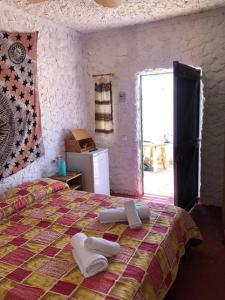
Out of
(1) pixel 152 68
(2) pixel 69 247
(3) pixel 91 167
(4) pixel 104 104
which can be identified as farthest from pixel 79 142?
(2) pixel 69 247

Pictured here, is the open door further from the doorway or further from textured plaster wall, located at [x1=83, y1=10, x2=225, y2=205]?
the doorway

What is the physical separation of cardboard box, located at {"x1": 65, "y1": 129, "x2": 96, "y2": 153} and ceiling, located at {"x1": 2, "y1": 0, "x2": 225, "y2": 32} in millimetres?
1504

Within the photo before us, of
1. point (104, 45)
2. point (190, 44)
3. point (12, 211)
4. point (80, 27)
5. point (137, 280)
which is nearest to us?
point (137, 280)

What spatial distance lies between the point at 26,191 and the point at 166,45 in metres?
2.61

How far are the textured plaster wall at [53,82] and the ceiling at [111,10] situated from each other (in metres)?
0.15

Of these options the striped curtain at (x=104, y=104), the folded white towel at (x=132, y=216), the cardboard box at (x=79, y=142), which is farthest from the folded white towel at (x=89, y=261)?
the striped curtain at (x=104, y=104)

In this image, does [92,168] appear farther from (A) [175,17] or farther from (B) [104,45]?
(A) [175,17]

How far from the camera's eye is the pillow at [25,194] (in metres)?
2.40

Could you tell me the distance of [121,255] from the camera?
1.68 meters

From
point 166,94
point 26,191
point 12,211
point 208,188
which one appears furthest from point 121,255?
point 166,94

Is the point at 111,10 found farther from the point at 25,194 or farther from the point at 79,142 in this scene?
the point at 25,194

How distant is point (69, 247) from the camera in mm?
1810

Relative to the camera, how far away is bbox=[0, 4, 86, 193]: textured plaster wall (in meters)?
3.08

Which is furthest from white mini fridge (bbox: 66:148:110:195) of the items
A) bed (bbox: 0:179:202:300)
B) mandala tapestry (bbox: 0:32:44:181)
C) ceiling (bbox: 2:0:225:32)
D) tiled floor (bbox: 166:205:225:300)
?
ceiling (bbox: 2:0:225:32)
